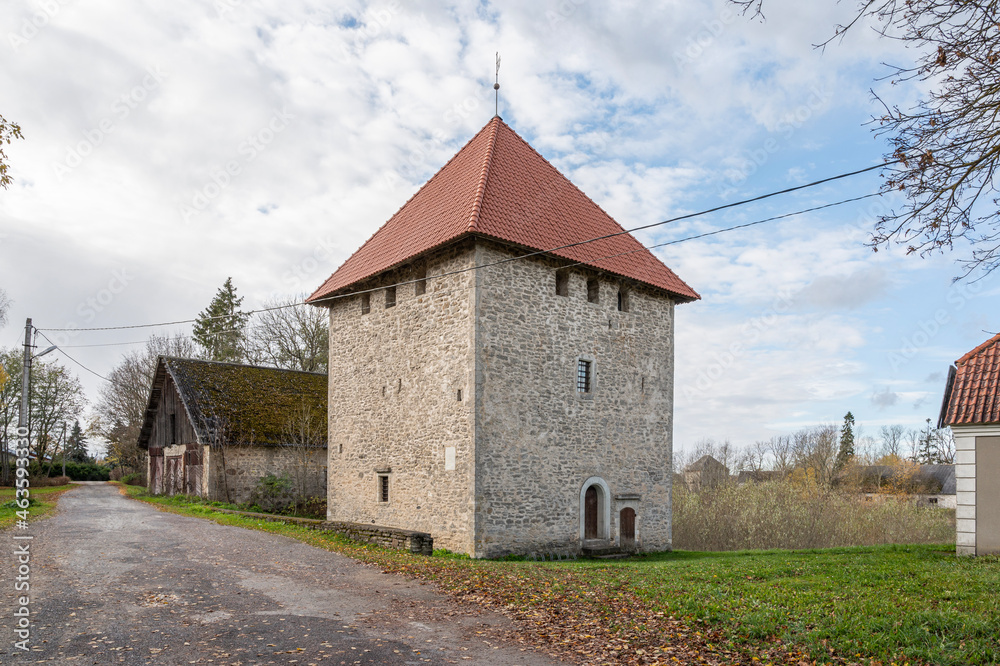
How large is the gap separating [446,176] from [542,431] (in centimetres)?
754

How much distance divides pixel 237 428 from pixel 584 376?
14.5 m

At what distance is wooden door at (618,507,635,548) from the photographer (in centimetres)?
1616

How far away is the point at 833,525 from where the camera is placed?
20047mm

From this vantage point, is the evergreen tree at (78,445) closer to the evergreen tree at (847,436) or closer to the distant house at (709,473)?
the distant house at (709,473)

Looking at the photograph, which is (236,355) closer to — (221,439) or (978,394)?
(221,439)

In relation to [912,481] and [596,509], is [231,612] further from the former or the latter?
[912,481]

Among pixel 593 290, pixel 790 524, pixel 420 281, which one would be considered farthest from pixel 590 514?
pixel 790 524

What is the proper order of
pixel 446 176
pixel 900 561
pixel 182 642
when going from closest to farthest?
pixel 182 642
pixel 900 561
pixel 446 176

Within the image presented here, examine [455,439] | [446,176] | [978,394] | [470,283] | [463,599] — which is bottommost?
[463,599]

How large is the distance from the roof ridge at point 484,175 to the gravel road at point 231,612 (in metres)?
7.23

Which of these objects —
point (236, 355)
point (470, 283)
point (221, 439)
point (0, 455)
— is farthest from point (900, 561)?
point (0, 455)

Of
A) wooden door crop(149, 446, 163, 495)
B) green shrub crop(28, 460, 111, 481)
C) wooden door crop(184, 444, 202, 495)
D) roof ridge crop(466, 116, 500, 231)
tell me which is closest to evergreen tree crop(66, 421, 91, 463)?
green shrub crop(28, 460, 111, 481)

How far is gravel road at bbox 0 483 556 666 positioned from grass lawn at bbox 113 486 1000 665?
788 millimetres

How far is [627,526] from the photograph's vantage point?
16297mm
